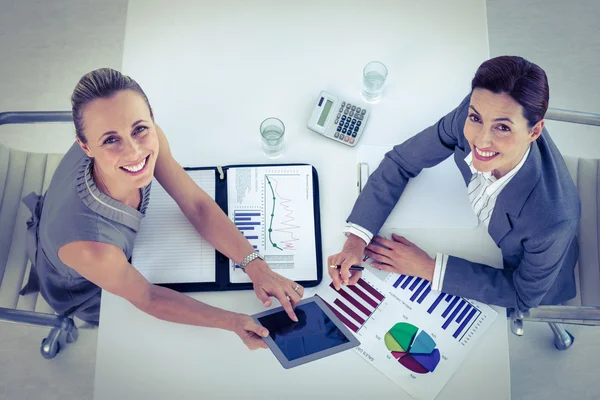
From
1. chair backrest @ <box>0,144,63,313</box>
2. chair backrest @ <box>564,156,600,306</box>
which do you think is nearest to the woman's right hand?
chair backrest @ <box>564,156,600,306</box>

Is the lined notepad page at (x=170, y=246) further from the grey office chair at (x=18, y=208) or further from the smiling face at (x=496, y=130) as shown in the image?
the smiling face at (x=496, y=130)

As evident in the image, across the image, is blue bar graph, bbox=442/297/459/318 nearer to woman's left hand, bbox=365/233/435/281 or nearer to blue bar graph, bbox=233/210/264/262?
woman's left hand, bbox=365/233/435/281

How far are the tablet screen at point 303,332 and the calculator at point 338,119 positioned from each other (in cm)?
49

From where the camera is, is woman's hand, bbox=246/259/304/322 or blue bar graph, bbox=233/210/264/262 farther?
blue bar graph, bbox=233/210/264/262

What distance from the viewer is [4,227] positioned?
161 cm

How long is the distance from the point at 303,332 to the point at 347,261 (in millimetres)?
212

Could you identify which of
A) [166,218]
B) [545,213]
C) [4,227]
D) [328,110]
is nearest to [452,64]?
[328,110]

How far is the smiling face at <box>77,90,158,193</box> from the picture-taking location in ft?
3.82

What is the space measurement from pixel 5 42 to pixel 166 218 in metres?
1.66

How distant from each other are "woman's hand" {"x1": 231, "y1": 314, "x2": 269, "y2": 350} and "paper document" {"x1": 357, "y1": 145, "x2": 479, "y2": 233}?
0.45 m

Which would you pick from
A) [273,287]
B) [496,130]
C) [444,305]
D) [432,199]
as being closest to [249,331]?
[273,287]

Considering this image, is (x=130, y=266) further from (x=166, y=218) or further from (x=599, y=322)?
(x=599, y=322)

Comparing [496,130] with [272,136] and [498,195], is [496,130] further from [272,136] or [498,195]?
[272,136]

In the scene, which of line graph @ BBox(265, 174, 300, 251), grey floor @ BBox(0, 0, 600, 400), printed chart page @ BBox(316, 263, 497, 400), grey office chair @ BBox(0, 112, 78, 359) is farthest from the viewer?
grey floor @ BBox(0, 0, 600, 400)
